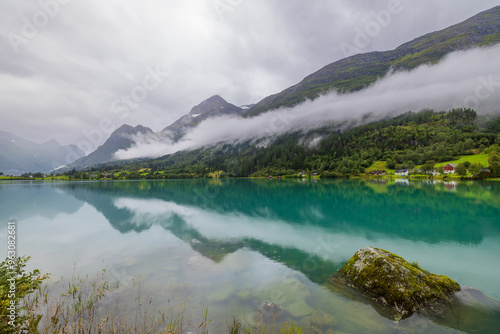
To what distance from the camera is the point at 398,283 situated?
8.80 metres

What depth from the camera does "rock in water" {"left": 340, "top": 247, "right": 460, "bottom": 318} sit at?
8.33 metres

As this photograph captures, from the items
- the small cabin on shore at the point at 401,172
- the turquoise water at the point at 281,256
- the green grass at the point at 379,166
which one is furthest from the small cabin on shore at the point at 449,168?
the turquoise water at the point at 281,256

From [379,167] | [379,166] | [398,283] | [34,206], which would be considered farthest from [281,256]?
[379,166]

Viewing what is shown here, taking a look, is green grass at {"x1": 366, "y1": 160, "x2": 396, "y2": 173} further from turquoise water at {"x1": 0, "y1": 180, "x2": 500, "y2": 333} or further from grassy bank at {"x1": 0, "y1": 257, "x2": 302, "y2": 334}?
grassy bank at {"x1": 0, "y1": 257, "x2": 302, "y2": 334}

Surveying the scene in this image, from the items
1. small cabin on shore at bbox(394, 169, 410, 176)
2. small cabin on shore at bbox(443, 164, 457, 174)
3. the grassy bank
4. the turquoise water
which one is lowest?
small cabin on shore at bbox(394, 169, 410, 176)

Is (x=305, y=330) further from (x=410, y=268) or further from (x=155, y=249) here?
(x=155, y=249)

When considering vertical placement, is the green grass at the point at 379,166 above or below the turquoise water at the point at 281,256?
below

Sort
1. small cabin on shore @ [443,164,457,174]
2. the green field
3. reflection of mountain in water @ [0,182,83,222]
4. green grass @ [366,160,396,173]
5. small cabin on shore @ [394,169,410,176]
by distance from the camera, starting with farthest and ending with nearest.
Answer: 1. the green field
2. green grass @ [366,160,396,173]
3. small cabin on shore @ [394,169,410,176]
4. small cabin on shore @ [443,164,457,174]
5. reflection of mountain in water @ [0,182,83,222]

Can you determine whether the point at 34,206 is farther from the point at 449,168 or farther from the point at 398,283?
the point at 449,168

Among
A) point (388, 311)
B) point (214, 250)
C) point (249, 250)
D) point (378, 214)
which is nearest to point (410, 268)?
point (388, 311)

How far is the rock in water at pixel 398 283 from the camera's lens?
8.33m

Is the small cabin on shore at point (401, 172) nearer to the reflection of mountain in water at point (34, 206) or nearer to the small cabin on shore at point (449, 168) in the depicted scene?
the small cabin on shore at point (449, 168)

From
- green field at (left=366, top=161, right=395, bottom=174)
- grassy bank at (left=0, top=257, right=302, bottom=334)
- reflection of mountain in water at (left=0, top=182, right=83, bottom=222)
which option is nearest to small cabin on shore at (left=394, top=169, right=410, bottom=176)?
green field at (left=366, top=161, right=395, bottom=174)

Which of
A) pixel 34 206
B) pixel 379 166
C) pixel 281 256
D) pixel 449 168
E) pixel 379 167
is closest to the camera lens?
pixel 281 256
